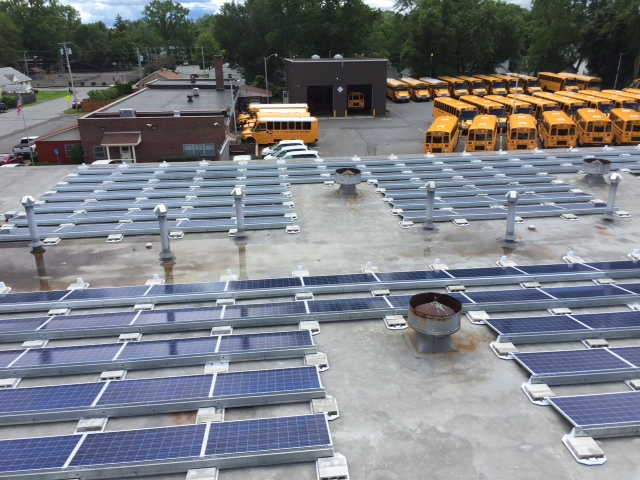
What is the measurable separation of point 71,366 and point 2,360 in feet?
5.98

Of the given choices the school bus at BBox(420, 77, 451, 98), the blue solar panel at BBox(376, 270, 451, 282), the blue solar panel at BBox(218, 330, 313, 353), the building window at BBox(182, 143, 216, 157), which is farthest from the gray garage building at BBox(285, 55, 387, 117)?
the blue solar panel at BBox(218, 330, 313, 353)

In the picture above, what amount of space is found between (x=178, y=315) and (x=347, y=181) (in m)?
12.0

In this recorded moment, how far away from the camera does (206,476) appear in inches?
333

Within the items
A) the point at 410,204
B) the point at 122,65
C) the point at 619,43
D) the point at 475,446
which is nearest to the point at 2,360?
the point at 475,446

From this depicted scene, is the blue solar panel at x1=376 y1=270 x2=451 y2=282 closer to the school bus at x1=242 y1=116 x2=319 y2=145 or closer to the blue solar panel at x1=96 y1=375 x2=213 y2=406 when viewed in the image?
the blue solar panel at x1=96 y1=375 x2=213 y2=406

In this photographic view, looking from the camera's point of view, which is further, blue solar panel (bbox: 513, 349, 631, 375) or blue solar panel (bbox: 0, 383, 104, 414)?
blue solar panel (bbox: 513, 349, 631, 375)

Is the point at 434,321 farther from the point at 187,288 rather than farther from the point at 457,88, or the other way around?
the point at 457,88

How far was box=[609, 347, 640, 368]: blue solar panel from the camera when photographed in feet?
37.0

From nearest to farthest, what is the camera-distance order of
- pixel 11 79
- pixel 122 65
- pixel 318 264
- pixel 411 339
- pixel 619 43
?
1. pixel 411 339
2. pixel 318 264
3. pixel 619 43
4. pixel 11 79
5. pixel 122 65

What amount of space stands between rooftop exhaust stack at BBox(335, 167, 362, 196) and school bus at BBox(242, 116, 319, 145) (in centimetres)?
2611

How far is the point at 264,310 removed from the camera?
13.7 meters

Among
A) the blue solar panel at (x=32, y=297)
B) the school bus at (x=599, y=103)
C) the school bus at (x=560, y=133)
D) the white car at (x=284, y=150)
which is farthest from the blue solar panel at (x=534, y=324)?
the school bus at (x=599, y=103)

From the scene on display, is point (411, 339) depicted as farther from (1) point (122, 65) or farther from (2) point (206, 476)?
(1) point (122, 65)

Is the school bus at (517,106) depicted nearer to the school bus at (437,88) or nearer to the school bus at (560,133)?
the school bus at (560,133)
